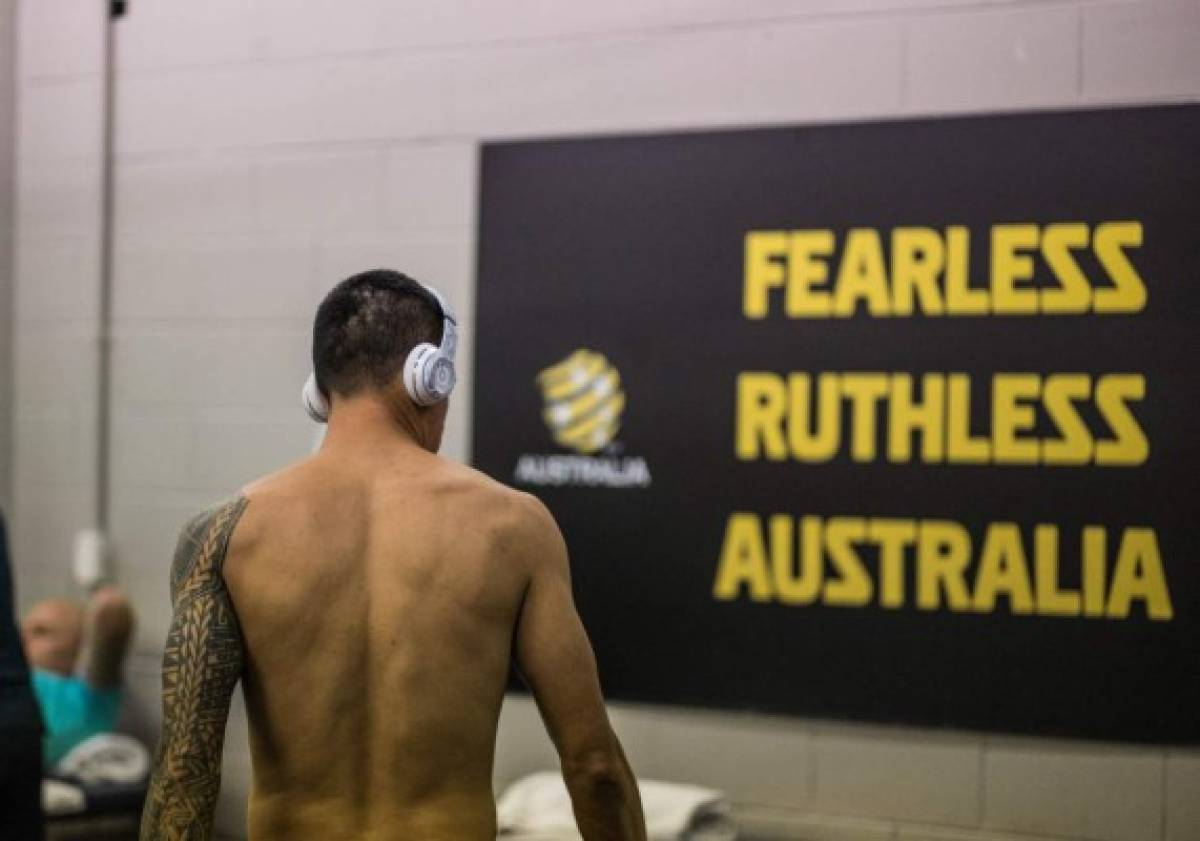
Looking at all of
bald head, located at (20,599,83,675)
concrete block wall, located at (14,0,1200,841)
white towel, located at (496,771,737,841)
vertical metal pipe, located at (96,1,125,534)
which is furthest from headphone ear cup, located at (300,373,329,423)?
vertical metal pipe, located at (96,1,125,534)

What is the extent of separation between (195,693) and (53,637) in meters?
2.43

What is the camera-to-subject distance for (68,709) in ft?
14.1

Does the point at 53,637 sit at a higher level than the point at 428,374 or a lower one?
lower

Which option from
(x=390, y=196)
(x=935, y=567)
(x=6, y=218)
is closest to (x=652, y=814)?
(x=935, y=567)

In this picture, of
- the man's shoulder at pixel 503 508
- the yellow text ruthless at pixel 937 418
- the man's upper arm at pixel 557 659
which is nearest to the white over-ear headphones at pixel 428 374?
the man's shoulder at pixel 503 508

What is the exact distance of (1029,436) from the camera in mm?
3516

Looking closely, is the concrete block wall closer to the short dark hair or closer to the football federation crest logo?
the football federation crest logo

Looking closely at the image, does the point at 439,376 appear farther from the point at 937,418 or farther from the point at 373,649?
the point at 937,418

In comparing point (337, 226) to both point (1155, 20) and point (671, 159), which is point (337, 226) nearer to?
point (671, 159)

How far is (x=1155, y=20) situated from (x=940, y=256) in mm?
713

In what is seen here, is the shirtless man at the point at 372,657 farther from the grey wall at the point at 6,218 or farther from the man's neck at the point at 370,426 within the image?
the grey wall at the point at 6,218

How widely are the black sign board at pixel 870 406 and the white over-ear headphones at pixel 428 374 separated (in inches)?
65.9

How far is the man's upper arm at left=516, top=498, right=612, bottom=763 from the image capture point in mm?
2107

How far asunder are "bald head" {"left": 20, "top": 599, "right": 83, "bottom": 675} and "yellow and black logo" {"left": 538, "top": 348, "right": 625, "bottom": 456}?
5.08ft
